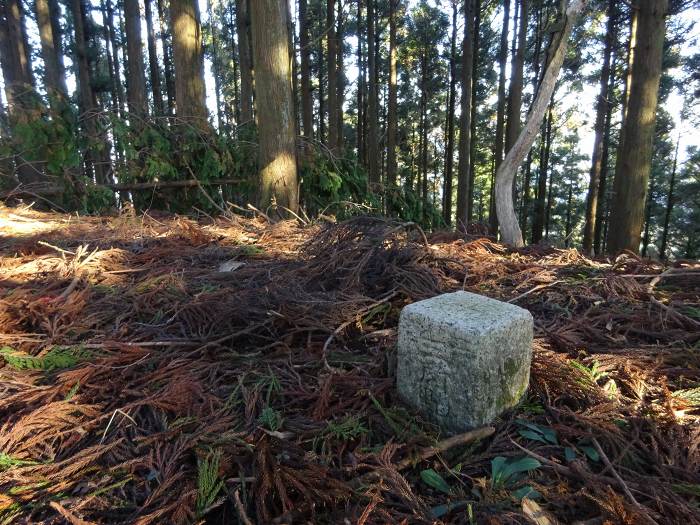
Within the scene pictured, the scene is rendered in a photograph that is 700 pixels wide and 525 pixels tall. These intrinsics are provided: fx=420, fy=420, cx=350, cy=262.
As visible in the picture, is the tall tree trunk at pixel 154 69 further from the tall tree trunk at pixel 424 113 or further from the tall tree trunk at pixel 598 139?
the tall tree trunk at pixel 598 139

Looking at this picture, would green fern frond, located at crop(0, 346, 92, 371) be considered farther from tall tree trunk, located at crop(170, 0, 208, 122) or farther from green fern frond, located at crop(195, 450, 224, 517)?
tall tree trunk, located at crop(170, 0, 208, 122)

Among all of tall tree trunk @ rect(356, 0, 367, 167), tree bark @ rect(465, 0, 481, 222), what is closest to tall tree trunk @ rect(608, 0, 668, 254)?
tree bark @ rect(465, 0, 481, 222)

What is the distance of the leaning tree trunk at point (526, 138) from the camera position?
13.4 ft

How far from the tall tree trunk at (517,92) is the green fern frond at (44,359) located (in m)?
10.6

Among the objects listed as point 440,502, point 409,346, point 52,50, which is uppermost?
point 52,50

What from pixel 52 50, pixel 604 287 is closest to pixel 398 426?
pixel 604 287

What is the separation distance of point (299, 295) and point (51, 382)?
118cm

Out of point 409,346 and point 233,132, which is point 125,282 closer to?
point 409,346

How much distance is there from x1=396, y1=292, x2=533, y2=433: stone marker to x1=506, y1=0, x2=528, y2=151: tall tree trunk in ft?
33.1

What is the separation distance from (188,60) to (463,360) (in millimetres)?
7417

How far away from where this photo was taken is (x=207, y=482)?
1205mm

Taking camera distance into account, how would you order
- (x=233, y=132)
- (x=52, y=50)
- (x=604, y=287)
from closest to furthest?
(x=604, y=287)
(x=233, y=132)
(x=52, y=50)

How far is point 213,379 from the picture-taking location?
5.89 ft

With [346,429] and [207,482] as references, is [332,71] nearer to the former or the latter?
[346,429]
